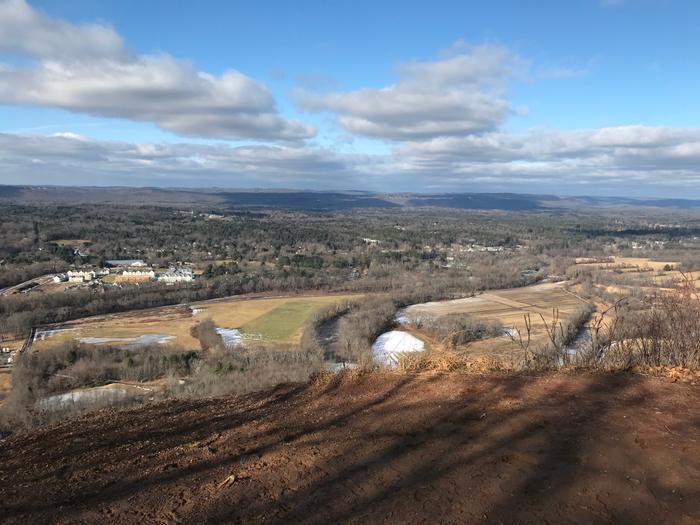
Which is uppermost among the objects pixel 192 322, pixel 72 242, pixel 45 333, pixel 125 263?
pixel 72 242

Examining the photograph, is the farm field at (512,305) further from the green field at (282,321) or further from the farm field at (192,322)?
the farm field at (192,322)

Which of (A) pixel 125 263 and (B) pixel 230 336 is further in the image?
(A) pixel 125 263

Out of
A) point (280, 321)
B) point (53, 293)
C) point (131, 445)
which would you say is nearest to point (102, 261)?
point (53, 293)

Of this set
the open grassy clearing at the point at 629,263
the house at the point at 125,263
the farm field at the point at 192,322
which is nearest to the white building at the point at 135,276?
the house at the point at 125,263

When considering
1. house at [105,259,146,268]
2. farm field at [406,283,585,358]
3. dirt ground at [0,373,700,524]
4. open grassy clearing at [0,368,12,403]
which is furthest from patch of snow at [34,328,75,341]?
dirt ground at [0,373,700,524]

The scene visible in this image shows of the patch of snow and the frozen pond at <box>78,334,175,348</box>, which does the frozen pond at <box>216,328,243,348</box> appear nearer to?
the frozen pond at <box>78,334,175,348</box>

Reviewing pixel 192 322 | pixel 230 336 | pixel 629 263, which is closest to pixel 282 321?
pixel 230 336

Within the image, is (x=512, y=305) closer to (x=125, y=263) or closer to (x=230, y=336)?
(x=230, y=336)

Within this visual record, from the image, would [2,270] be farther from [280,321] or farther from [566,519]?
[566,519]
